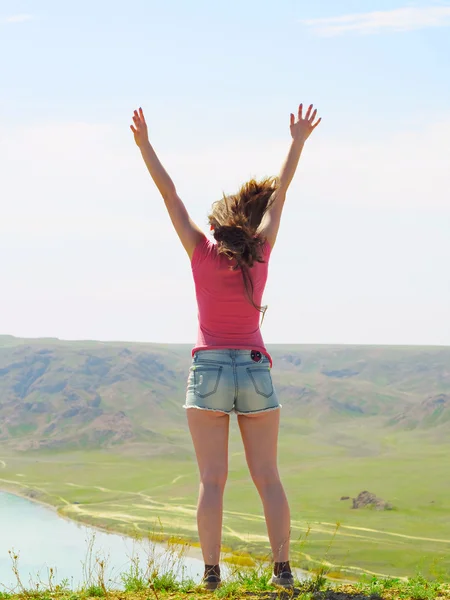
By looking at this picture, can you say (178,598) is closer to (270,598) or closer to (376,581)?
(270,598)

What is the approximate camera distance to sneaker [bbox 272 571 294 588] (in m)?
6.27

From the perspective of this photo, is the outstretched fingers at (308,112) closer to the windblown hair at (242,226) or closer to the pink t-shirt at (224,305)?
the windblown hair at (242,226)

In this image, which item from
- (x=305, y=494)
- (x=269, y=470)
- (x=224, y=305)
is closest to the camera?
(x=224, y=305)

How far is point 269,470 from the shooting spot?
6188mm

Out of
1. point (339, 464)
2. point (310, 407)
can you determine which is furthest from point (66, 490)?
point (310, 407)

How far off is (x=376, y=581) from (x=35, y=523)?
9227 centimetres

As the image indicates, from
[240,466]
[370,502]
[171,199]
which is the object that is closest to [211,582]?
[171,199]

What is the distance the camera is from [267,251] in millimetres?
6207

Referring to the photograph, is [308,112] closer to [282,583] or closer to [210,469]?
[210,469]

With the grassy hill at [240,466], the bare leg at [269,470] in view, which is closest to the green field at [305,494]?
the grassy hill at [240,466]

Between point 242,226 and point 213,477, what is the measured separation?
1768mm

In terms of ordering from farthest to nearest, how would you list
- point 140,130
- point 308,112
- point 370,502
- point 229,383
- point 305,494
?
point 305,494
point 370,502
point 308,112
point 140,130
point 229,383

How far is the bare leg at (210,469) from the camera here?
603cm

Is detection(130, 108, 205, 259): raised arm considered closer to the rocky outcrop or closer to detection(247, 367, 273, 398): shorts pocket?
detection(247, 367, 273, 398): shorts pocket
